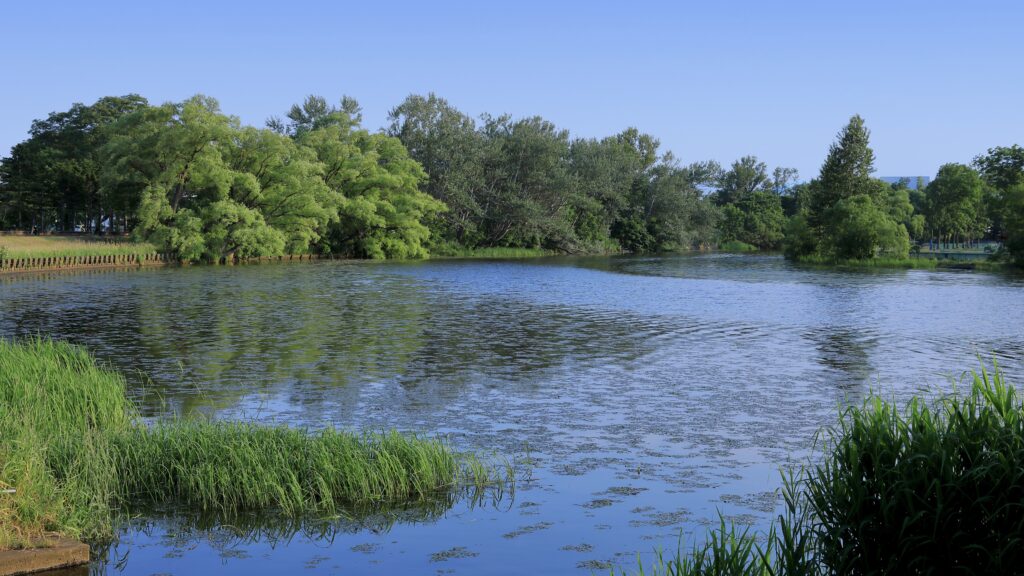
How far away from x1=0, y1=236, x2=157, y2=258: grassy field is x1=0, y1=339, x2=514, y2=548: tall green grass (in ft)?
175

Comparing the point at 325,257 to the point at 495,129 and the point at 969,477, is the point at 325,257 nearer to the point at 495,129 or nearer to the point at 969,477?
the point at 495,129

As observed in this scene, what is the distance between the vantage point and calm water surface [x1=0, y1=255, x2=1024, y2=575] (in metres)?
9.03

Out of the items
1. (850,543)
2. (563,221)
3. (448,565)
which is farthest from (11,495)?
(563,221)

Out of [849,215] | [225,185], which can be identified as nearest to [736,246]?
[849,215]

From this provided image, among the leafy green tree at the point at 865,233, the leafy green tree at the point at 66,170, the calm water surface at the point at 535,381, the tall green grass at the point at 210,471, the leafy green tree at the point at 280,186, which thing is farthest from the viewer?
the leafy green tree at the point at 66,170

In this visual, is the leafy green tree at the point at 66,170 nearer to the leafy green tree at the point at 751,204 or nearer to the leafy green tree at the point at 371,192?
the leafy green tree at the point at 371,192

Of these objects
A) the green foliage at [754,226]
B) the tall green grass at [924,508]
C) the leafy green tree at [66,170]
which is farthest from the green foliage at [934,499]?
the green foliage at [754,226]

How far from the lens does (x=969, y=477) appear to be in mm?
6734

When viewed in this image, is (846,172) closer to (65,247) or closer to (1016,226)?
(1016,226)

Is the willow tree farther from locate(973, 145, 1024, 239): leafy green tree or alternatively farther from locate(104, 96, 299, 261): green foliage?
locate(973, 145, 1024, 239): leafy green tree

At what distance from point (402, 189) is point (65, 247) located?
3533cm

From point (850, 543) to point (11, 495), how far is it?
7.25 metres

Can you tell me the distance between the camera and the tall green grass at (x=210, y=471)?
8.89 m

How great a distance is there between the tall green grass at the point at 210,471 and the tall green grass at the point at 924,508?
4119mm
